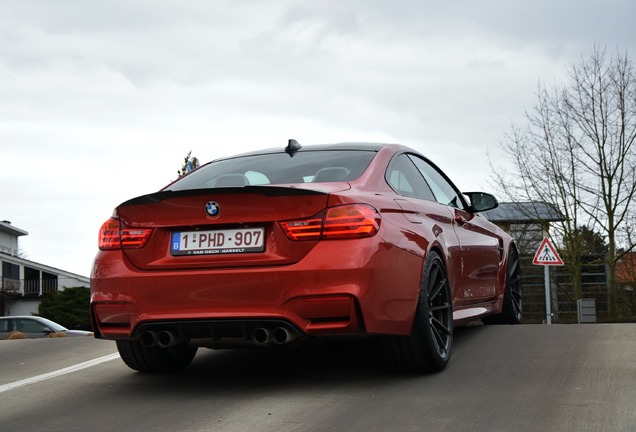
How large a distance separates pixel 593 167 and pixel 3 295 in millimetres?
34963

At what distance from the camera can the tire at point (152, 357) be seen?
5.79 metres

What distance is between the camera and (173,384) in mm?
5520

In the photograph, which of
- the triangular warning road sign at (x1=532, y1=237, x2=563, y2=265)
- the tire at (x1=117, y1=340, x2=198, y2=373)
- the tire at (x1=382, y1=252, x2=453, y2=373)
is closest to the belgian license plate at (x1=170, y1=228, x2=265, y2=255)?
the tire at (x1=382, y1=252, x2=453, y2=373)

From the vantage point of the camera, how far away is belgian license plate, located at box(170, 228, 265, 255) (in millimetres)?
4734

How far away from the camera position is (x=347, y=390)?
16.2 ft

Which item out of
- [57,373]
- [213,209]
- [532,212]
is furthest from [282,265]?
[532,212]

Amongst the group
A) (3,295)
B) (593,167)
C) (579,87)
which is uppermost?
(579,87)

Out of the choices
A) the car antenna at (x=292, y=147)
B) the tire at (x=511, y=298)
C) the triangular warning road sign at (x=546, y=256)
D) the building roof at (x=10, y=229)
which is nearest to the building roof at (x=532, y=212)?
the triangular warning road sign at (x=546, y=256)

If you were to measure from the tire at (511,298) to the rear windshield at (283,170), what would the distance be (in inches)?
114

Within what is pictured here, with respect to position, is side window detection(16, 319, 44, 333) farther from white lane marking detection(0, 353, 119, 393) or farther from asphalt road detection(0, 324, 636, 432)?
white lane marking detection(0, 353, 119, 393)

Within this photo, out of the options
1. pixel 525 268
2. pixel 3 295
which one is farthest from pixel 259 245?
pixel 3 295

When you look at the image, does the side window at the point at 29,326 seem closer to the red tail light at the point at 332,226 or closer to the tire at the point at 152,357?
the tire at the point at 152,357

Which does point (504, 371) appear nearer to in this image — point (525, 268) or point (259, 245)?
point (259, 245)

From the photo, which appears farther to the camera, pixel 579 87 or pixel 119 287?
pixel 579 87
